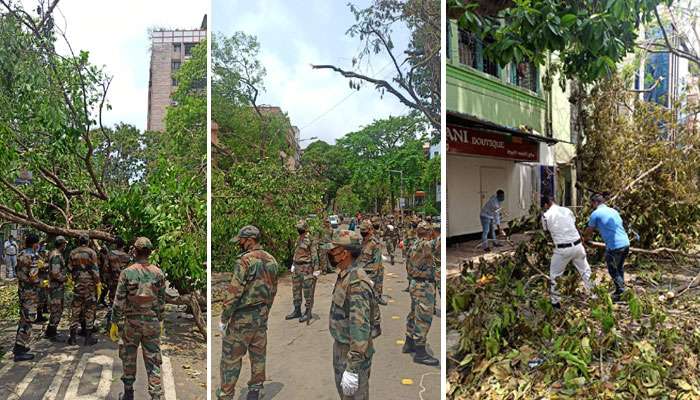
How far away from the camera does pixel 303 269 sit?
2.35 m

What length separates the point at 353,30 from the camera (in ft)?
7.37

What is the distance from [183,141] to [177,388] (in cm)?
178

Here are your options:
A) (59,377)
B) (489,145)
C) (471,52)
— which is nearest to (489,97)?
(489,145)

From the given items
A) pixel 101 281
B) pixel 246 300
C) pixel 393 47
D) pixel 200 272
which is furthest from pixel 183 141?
pixel 393 47

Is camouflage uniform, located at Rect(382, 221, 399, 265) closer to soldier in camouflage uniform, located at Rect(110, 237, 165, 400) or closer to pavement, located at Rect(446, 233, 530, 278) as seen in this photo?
soldier in camouflage uniform, located at Rect(110, 237, 165, 400)

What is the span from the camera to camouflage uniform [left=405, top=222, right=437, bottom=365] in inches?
89.9

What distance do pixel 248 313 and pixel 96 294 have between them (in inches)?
94.3

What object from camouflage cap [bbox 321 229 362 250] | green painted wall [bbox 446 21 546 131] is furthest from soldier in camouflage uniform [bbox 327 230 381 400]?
green painted wall [bbox 446 21 546 131]

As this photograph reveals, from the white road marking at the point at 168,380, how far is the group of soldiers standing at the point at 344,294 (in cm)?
122

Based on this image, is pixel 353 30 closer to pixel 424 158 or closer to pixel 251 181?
pixel 424 158

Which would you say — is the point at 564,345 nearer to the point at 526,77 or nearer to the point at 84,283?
the point at 84,283

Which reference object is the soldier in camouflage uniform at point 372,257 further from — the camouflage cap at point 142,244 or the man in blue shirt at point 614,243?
the man in blue shirt at point 614,243

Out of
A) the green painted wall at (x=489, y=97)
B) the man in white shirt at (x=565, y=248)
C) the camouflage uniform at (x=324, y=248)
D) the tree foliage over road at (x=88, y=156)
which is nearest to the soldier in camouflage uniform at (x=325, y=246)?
the camouflage uniform at (x=324, y=248)

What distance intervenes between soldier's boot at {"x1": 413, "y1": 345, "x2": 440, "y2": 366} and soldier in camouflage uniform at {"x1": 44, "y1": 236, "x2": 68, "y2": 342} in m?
3.10
